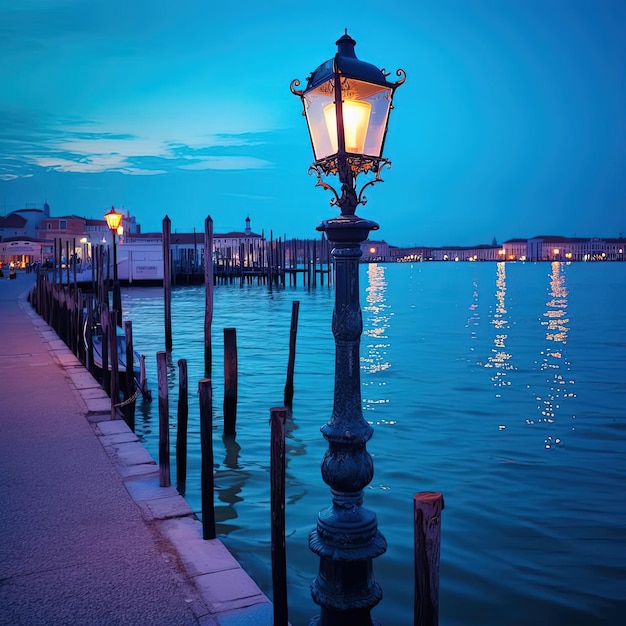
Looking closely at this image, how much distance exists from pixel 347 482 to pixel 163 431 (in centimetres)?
301

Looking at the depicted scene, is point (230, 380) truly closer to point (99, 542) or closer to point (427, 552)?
point (99, 542)

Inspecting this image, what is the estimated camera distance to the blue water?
5.30 metres

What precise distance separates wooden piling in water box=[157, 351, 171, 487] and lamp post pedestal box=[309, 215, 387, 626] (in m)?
2.55

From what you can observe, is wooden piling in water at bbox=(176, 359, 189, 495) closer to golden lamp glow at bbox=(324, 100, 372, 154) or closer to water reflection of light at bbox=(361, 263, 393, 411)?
golden lamp glow at bbox=(324, 100, 372, 154)

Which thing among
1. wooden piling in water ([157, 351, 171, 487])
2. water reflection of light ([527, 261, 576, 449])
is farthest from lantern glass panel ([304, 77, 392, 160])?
water reflection of light ([527, 261, 576, 449])

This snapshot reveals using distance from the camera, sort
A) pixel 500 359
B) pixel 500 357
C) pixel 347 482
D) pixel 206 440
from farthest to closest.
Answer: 1. pixel 500 357
2. pixel 500 359
3. pixel 206 440
4. pixel 347 482

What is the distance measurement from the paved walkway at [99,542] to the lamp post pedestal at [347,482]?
1.67 feet

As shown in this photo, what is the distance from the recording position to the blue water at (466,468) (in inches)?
209

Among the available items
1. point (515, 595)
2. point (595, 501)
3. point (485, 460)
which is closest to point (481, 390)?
point (485, 460)

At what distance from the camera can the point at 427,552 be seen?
8.65 ft

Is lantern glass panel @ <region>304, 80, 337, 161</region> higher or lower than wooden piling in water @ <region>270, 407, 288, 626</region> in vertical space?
higher

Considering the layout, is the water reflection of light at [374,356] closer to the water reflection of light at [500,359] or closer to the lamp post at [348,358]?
the water reflection of light at [500,359]

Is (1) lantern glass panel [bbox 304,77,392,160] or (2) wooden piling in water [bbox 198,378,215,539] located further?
(2) wooden piling in water [bbox 198,378,215,539]

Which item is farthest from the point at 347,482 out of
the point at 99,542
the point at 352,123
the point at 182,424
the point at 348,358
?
the point at 182,424
